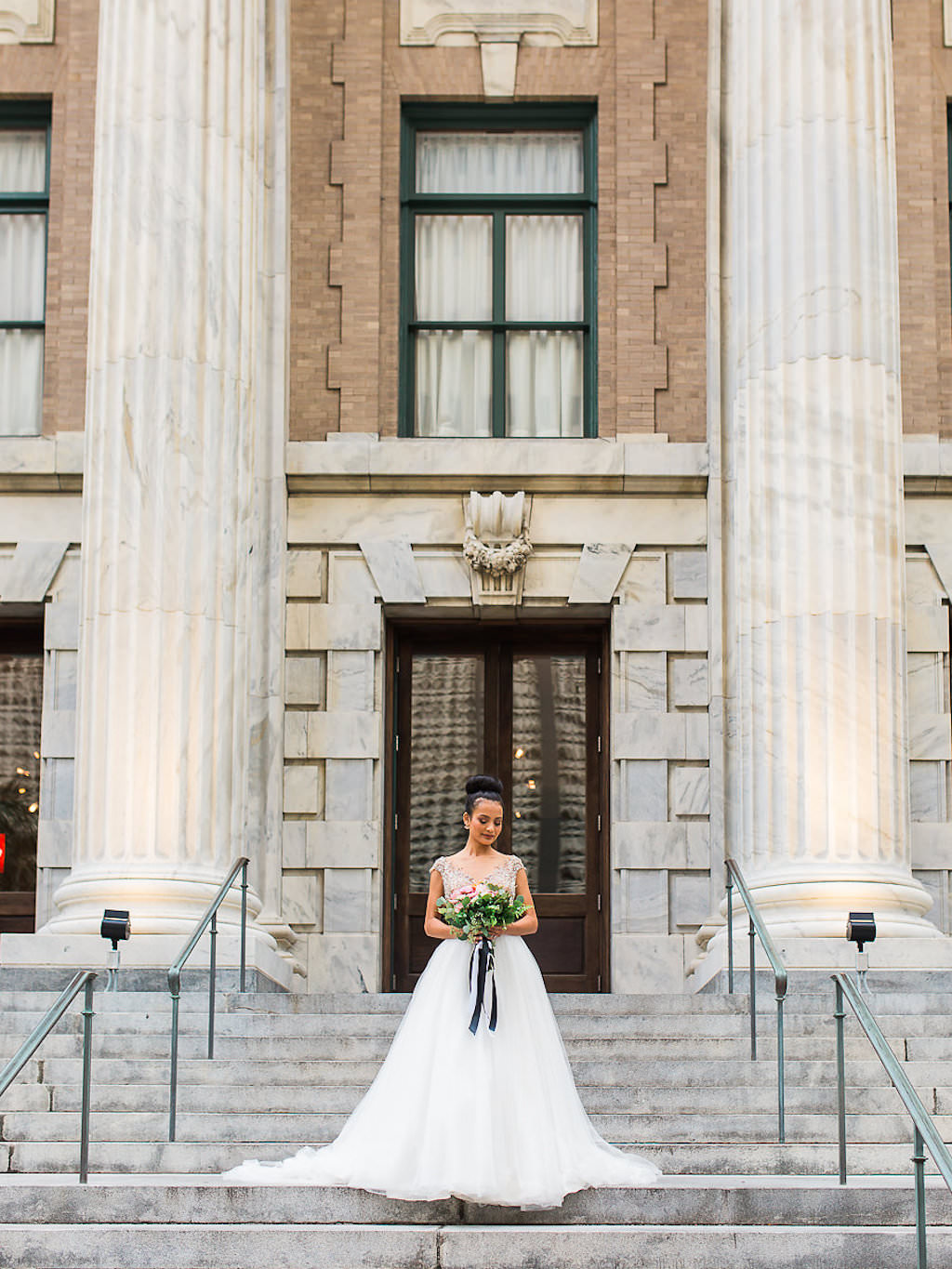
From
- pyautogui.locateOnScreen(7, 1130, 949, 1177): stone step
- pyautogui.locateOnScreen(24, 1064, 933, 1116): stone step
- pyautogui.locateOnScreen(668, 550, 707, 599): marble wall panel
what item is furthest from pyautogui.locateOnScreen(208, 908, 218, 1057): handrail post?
pyautogui.locateOnScreen(668, 550, 707, 599): marble wall panel

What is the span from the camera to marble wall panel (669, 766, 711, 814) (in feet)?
57.0

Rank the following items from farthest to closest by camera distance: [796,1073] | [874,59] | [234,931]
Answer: [874,59]
[234,931]
[796,1073]

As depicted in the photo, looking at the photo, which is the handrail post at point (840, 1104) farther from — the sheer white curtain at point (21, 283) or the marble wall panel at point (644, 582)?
the sheer white curtain at point (21, 283)

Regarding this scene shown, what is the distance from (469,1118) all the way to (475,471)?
9.37 metres

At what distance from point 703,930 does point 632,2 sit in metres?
8.70

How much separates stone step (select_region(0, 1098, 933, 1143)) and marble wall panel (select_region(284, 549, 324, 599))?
24.7 feet

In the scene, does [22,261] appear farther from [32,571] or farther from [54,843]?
[54,843]

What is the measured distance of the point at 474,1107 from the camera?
9.36 m

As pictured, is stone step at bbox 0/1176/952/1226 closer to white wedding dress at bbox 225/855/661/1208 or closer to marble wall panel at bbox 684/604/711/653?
white wedding dress at bbox 225/855/661/1208

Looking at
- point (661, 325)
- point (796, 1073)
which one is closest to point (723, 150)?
point (661, 325)

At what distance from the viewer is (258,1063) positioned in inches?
460

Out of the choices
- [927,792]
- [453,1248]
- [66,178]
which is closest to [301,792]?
[927,792]

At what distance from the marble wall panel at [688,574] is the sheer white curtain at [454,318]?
2243mm

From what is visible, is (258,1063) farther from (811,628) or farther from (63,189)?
(63,189)
